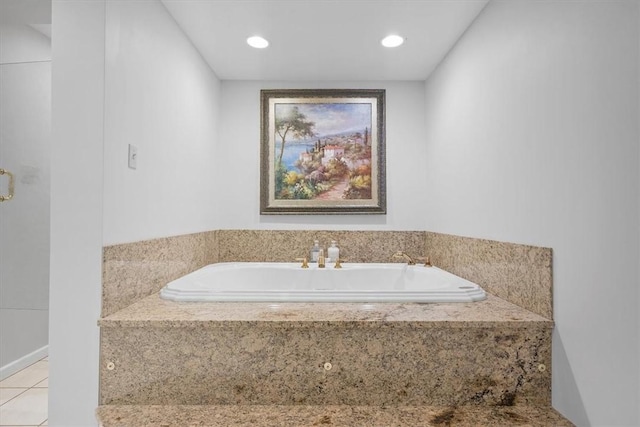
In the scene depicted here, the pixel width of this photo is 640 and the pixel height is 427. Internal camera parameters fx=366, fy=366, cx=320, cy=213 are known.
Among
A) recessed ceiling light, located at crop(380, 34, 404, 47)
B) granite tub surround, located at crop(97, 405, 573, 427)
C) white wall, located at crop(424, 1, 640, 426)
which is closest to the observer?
white wall, located at crop(424, 1, 640, 426)

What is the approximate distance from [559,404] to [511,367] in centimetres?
19

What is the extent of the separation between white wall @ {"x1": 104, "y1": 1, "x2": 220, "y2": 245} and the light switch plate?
0.03m

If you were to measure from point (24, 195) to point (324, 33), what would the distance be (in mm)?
2384

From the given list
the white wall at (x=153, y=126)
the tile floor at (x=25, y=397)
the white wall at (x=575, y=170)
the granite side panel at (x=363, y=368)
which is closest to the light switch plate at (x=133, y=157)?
the white wall at (x=153, y=126)

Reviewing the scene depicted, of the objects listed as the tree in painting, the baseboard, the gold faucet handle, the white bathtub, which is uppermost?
the tree in painting

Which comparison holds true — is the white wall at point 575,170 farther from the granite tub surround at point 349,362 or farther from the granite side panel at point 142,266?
the granite side panel at point 142,266

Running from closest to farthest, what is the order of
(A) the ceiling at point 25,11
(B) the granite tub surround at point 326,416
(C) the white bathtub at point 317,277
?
(B) the granite tub surround at point 326,416 < (A) the ceiling at point 25,11 < (C) the white bathtub at point 317,277

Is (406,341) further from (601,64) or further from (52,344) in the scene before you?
(52,344)

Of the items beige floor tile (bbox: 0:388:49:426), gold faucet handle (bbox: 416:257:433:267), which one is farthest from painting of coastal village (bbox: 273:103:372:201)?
beige floor tile (bbox: 0:388:49:426)

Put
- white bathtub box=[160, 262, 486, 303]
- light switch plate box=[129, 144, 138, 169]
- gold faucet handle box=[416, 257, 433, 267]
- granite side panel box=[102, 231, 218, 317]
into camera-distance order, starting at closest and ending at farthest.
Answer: granite side panel box=[102, 231, 218, 317], light switch plate box=[129, 144, 138, 169], white bathtub box=[160, 262, 486, 303], gold faucet handle box=[416, 257, 433, 267]

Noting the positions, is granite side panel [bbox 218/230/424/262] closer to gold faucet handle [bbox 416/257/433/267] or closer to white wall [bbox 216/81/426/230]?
white wall [bbox 216/81/426/230]

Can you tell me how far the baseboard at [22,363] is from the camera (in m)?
2.37

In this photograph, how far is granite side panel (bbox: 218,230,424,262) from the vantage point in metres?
2.83

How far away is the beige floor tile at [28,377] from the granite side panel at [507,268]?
2734 millimetres
